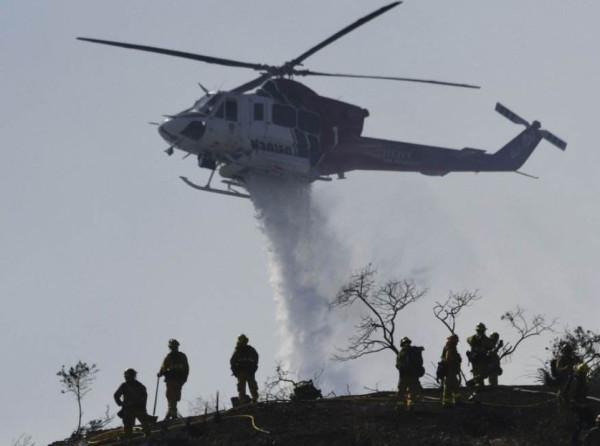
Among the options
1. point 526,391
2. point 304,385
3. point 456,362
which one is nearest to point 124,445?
point 304,385

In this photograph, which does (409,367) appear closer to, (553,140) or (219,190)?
(219,190)

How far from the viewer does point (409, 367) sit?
2464cm

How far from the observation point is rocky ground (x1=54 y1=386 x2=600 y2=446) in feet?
78.3

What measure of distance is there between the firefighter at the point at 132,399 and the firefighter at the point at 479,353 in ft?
24.4

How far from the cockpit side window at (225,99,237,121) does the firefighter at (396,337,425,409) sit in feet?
80.7

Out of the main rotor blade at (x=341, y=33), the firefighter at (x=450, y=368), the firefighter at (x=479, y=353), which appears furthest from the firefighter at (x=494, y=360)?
the main rotor blade at (x=341, y=33)

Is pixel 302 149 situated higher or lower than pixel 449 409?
higher

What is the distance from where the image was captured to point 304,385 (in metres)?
28.2

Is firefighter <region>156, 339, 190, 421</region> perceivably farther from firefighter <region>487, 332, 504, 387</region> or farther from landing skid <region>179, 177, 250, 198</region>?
landing skid <region>179, 177, 250, 198</region>

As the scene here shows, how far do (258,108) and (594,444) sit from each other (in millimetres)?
28728

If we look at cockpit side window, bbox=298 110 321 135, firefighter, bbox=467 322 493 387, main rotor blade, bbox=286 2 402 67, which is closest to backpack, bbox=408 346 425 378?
firefighter, bbox=467 322 493 387

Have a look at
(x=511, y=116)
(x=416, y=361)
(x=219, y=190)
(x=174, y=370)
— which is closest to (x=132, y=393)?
(x=174, y=370)

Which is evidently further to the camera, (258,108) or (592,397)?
(258,108)

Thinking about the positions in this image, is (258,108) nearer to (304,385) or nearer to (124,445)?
(304,385)
